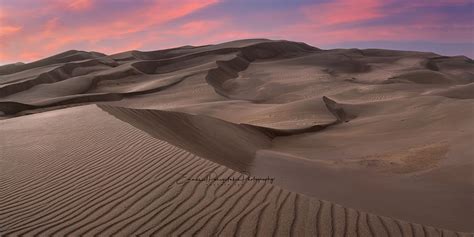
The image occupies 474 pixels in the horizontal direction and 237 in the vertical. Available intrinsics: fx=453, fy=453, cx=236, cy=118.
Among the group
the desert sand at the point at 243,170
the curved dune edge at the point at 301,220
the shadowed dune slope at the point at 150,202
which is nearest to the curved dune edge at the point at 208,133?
the desert sand at the point at 243,170

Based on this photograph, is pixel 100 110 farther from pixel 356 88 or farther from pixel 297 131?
pixel 356 88

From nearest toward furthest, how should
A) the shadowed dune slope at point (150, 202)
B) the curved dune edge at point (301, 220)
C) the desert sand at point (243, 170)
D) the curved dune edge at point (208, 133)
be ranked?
the curved dune edge at point (301, 220), the shadowed dune slope at point (150, 202), the desert sand at point (243, 170), the curved dune edge at point (208, 133)

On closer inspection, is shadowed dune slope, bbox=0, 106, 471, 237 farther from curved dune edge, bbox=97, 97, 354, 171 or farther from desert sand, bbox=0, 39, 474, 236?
curved dune edge, bbox=97, 97, 354, 171

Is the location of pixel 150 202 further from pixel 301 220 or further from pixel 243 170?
pixel 243 170

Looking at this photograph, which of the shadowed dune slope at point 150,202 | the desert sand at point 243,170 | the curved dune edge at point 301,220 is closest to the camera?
the curved dune edge at point 301,220

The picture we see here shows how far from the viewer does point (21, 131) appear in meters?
9.40

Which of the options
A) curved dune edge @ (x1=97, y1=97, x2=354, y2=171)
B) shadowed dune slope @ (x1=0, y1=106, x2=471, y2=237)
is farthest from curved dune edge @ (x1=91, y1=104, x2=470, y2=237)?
curved dune edge @ (x1=97, y1=97, x2=354, y2=171)

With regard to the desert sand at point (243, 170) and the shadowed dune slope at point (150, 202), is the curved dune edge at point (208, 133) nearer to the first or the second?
the desert sand at point (243, 170)

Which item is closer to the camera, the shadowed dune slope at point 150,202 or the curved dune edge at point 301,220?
the curved dune edge at point 301,220

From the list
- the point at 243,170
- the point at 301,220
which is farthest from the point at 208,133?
the point at 301,220

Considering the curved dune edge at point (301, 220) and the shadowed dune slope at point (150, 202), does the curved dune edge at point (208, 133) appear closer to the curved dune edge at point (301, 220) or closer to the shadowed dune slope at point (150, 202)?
the shadowed dune slope at point (150, 202)

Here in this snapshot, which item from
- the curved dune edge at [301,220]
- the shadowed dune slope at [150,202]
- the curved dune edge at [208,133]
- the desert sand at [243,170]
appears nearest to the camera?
the curved dune edge at [301,220]

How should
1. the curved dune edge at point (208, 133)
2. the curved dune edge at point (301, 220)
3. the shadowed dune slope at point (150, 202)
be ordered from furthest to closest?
the curved dune edge at point (208, 133), the shadowed dune slope at point (150, 202), the curved dune edge at point (301, 220)

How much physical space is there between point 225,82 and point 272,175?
21539mm
